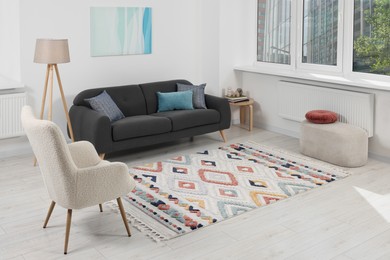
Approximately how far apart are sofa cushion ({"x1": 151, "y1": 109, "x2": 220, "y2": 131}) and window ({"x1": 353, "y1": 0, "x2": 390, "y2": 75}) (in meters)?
1.75

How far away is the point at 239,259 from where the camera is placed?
3613 mm

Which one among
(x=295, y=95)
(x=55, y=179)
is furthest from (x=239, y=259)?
(x=295, y=95)

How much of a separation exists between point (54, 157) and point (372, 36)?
3.94 metres

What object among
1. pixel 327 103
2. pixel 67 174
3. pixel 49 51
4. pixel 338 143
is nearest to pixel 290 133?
pixel 327 103

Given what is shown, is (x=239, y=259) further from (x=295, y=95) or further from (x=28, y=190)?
(x=295, y=95)

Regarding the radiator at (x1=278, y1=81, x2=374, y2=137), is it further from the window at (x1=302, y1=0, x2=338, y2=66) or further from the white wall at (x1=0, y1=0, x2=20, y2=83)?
the white wall at (x1=0, y1=0, x2=20, y2=83)

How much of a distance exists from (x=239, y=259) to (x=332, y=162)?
2485 mm

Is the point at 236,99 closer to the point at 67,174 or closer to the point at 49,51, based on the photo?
the point at 49,51

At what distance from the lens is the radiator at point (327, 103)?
5848mm

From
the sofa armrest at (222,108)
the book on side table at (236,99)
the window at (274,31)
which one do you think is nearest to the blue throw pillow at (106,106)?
the sofa armrest at (222,108)

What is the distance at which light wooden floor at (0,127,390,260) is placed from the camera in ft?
12.2

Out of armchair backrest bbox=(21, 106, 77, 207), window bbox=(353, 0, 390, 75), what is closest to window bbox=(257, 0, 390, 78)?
window bbox=(353, 0, 390, 75)

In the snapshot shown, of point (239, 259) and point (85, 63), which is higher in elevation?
point (85, 63)

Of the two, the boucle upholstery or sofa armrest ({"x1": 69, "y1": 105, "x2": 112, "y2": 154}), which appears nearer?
the boucle upholstery
